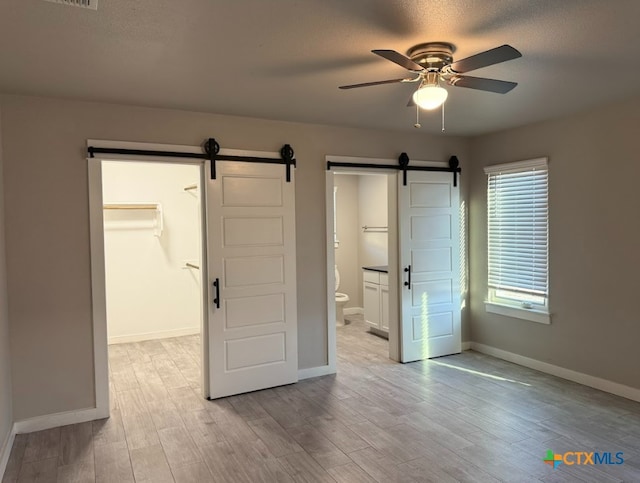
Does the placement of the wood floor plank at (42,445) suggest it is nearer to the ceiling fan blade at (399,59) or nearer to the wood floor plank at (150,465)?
the wood floor plank at (150,465)

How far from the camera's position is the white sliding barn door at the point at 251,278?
3.99 m

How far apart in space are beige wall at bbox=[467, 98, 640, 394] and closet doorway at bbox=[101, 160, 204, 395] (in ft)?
12.8

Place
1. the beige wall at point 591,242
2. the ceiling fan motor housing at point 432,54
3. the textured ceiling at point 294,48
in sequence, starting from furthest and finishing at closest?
the beige wall at point 591,242
the ceiling fan motor housing at point 432,54
the textured ceiling at point 294,48

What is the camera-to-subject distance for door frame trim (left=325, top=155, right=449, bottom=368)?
449 centimetres

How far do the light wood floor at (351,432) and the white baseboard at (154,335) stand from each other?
1399 millimetres

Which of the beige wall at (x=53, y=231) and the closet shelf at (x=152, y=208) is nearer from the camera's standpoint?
the beige wall at (x=53, y=231)

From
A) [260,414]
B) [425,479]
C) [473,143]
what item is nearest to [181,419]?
[260,414]

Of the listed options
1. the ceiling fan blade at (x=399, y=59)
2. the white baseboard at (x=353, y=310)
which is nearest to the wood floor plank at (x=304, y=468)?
the ceiling fan blade at (x=399, y=59)

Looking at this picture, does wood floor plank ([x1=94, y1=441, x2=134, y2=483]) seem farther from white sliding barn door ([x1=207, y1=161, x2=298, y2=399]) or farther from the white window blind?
the white window blind

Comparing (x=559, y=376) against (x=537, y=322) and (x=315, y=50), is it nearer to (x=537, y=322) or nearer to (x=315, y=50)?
(x=537, y=322)

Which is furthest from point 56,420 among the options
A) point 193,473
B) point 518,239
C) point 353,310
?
point 353,310

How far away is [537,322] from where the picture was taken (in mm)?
4613

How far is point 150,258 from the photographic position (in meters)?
6.10

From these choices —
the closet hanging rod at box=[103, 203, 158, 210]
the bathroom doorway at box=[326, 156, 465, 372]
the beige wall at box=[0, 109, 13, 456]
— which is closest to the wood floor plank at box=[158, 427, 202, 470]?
the beige wall at box=[0, 109, 13, 456]
